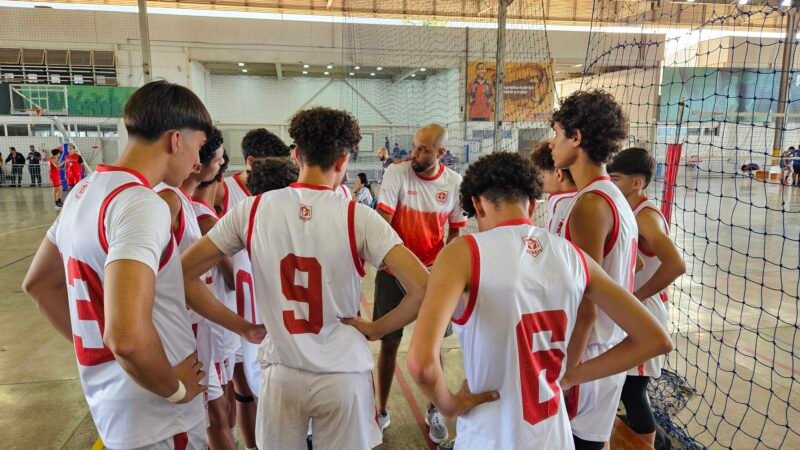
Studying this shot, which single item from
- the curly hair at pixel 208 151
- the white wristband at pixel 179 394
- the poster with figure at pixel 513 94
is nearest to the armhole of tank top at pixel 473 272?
the white wristband at pixel 179 394

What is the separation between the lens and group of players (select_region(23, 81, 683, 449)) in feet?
4.44

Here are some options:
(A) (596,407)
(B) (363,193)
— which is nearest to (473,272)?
(A) (596,407)

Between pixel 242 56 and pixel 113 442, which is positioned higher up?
pixel 242 56

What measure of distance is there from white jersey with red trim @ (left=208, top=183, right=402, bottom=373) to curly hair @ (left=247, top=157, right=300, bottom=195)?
2.21 feet

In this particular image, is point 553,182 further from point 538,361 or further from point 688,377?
point 688,377

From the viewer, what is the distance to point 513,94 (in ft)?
56.4

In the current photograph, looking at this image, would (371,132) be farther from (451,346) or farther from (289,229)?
(289,229)

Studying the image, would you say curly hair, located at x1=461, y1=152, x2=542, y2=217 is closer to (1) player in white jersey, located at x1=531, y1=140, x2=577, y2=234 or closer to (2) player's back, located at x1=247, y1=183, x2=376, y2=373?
(2) player's back, located at x1=247, y1=183, x2=376, y2=373

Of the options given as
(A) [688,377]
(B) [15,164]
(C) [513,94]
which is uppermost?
(C) [513,94]

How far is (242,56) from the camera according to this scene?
757 inches

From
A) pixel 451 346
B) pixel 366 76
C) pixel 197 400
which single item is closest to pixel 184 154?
pixel 197 400

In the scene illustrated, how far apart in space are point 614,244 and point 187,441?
72.1 inches

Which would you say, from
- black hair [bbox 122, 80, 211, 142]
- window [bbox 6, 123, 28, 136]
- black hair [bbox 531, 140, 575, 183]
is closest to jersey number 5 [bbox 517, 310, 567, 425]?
black hair [bbox 122, 80, 211, 142]

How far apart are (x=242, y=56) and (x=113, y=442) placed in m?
20.2
